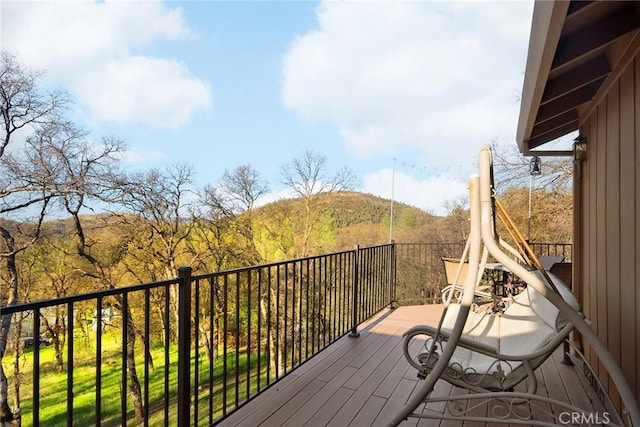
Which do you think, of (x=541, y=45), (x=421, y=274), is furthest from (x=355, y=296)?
(x=421, y=274)

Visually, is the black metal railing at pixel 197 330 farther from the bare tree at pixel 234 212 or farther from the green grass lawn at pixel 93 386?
the bare tree at pixel 234 212

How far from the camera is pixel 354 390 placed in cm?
271

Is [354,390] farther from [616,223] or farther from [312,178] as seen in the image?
[312,178]

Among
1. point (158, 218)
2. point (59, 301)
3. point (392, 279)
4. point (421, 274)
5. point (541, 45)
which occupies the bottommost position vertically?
point (421, 274)

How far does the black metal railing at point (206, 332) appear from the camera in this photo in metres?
2.14

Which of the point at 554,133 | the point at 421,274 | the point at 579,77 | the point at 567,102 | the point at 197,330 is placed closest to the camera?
the point at 197,330

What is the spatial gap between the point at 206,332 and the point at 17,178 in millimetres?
6096

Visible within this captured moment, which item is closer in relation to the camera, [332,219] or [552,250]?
[552,250]

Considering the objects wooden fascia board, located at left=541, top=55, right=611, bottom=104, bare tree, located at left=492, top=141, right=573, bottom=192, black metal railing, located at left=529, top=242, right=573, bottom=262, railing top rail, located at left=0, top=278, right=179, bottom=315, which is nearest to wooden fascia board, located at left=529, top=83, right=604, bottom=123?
wooden fascia board, located at left=541, top=55, right=611, bottom=104

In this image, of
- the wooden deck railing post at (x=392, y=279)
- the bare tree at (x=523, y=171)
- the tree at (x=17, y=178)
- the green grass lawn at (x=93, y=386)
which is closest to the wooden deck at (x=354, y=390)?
the wooden deck railing post at (x=392, y=279)

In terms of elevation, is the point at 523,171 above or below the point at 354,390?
above

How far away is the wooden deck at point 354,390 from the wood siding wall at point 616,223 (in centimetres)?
31

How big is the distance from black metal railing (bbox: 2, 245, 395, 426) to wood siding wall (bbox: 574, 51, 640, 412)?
202 centimetres

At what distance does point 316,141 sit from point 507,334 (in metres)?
12.1
